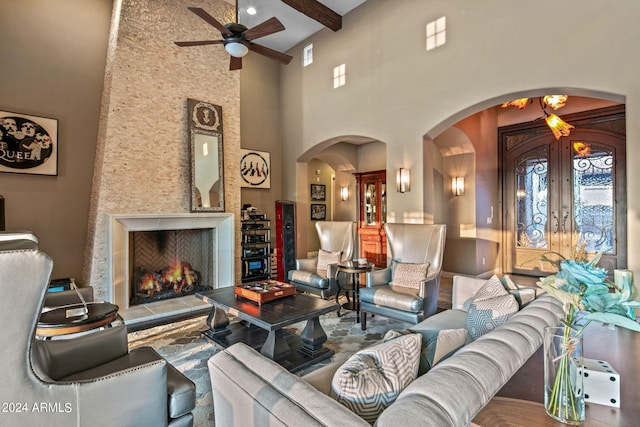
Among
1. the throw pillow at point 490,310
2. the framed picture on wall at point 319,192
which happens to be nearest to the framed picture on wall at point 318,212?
the framed picture on wall at point 319,192

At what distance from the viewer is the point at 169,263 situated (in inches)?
208

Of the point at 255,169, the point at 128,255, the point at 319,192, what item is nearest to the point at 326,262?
the point at 128,255

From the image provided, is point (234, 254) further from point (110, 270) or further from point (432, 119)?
point (432, 119)

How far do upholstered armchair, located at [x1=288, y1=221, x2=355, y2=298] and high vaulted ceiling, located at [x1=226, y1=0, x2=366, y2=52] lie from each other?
3.83 metres

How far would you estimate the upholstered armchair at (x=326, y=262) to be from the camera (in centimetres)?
436

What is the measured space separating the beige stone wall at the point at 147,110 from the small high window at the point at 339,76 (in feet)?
6.77

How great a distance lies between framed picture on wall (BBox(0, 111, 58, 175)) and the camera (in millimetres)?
4199

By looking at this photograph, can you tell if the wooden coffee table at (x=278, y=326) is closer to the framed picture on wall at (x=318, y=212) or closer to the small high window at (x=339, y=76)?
the small high window at (x=339, y=76)

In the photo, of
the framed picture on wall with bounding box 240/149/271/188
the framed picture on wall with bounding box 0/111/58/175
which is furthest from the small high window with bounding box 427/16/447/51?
the framed picture on wall with bounding box 0/111/58/175

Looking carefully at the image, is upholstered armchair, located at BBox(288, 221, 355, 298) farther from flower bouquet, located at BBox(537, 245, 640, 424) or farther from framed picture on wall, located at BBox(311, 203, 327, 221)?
framed picture on wall, located at BBox(311, 203, 327, 221)

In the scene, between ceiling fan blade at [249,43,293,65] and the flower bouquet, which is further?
ceiling fan blade at [249,43,293,65]

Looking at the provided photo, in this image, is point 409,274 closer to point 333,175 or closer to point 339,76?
point 339,76

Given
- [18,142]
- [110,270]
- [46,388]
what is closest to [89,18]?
[18,142]

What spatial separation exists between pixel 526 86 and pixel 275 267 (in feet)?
17.1
